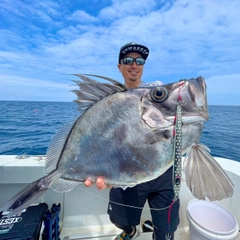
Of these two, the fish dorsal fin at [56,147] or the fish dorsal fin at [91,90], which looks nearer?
the fish dorsal fin at [91,90]

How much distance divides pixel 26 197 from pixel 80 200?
6.04 ft

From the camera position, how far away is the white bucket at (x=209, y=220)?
1.96 m

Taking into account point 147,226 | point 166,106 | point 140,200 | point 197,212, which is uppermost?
point 166,106

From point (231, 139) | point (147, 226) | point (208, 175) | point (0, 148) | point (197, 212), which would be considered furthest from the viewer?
point (231, 139)

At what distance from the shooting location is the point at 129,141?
3.40ft

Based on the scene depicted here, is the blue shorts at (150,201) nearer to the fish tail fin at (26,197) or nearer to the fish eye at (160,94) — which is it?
the fish tail fin at (26,197)

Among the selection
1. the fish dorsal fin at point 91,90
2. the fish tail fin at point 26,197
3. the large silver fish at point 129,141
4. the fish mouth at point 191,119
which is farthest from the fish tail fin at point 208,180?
the fish tail fin at point 26,197

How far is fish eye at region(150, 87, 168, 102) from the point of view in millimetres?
985

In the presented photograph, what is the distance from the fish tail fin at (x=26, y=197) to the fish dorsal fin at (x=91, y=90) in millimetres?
566

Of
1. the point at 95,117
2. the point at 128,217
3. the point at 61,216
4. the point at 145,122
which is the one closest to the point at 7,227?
the point at 61,216

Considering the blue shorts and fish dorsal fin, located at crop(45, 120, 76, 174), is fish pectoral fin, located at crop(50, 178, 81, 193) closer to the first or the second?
fish dorsal fin, located at crop(45, 120, 76, 174)

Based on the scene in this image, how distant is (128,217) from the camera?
2.01 m

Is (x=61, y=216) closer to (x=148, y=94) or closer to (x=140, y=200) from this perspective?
(x=140, y=200)

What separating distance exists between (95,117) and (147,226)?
95.3 inches
